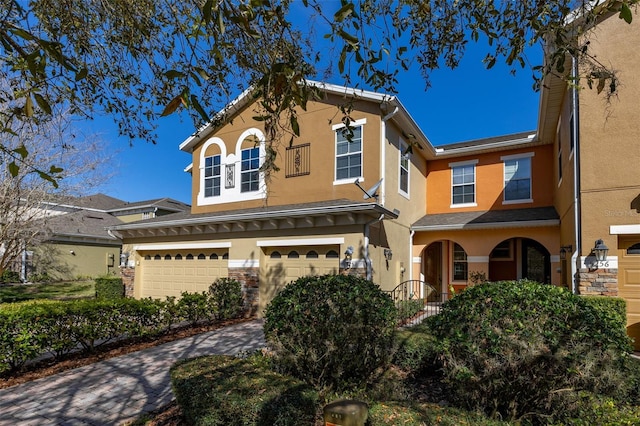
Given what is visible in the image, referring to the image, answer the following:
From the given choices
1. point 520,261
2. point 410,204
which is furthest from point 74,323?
point 520,261

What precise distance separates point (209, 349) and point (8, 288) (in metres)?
17.7

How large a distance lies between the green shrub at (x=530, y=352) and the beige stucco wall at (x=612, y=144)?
4842mm

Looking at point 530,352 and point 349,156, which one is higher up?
point 349,156

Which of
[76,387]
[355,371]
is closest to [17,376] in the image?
[76,387]

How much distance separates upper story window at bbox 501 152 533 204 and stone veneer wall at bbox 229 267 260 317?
969 cm

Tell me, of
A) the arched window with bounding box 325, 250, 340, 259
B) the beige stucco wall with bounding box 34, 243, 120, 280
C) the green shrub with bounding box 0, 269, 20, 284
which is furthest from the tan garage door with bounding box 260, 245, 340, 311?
the green shrub with bounding box 0, 269, 20, 284

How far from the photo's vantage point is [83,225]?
961 inches

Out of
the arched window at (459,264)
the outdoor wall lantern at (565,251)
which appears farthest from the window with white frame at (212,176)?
the outdoor wall lantern at (565,251)

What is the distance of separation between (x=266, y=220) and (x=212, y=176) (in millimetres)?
4279

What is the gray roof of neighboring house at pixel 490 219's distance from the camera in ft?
38.9

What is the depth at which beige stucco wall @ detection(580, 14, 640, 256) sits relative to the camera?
7574 millimetres

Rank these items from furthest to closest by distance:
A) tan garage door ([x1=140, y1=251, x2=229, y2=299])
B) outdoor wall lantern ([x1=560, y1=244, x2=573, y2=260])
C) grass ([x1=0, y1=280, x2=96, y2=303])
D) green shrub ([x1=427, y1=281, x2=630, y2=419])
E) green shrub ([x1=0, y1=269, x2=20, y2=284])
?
green shrub ([x1=0, y1=269, x2=20, y2=284]), grass ([x1=0, y1=280, x2=96, y2=303]), tan garage door ([x1=140, y1=251, x2=229, y2=299]), outdoor wall lantern ([x1=560, y1=244, x2=573, y2=260]), green shrub ([x1=427, y1=281, x2=630, y2=419])

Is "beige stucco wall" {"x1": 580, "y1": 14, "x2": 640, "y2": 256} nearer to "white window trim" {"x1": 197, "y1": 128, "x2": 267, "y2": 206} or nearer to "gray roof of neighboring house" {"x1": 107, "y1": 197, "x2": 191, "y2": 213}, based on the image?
"white window trim" {"x1": 197, "y1": 128, "x2": 267, "y2": 206}

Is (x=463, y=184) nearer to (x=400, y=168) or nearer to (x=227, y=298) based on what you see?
(x=400, y=168)
